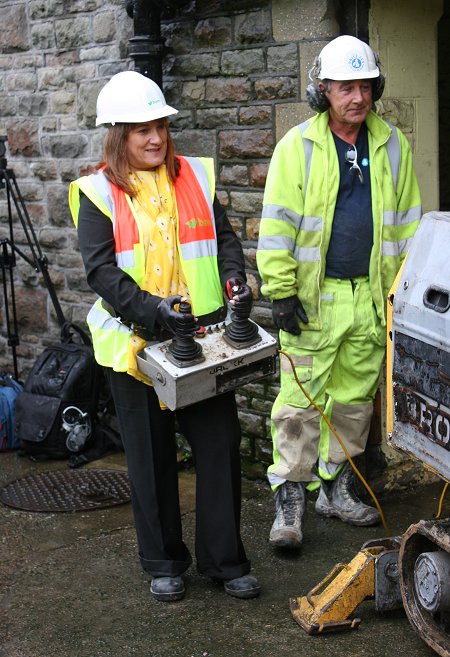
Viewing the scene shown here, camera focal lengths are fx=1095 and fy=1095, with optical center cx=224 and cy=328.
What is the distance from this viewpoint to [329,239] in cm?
478

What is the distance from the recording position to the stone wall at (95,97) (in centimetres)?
547

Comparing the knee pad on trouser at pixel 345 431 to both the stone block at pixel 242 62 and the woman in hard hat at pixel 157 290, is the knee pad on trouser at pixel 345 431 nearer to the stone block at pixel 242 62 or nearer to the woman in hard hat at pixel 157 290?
the woman in hard hat at pixel 157 290

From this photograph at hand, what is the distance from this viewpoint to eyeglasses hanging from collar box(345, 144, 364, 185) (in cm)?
473

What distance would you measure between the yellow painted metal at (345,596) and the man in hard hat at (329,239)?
78 cm

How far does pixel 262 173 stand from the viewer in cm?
561

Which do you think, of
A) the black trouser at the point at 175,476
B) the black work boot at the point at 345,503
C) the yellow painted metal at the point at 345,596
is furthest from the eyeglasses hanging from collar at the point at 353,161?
the yellow painted metal at the point at 345,596

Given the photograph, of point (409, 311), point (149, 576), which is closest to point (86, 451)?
point (149, 576)

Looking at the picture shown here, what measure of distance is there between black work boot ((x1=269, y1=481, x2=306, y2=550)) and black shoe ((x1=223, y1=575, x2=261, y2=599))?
420 millimetres

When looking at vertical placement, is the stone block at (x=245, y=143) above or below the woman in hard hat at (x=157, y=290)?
above

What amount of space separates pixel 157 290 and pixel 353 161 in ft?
3.68

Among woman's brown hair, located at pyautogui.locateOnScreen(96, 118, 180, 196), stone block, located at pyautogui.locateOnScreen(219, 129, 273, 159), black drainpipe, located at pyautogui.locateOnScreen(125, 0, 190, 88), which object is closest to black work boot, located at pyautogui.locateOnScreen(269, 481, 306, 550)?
woman's brown hair, located at pyautogui.locateOnScreen(96, 118, 180, 196)

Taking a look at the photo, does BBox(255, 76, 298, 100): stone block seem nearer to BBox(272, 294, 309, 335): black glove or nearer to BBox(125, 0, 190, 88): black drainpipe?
BBox(125, 0, 190, 88): black drainpipe

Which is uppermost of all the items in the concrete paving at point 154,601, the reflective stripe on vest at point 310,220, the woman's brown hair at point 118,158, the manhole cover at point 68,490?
the woman's brown hair at point 118,158

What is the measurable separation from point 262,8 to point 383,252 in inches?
60.0
